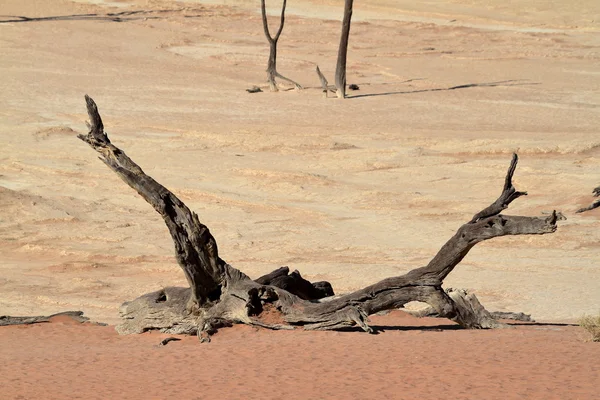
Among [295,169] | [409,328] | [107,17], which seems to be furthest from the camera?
[107,17]

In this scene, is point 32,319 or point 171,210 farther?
point 32,319

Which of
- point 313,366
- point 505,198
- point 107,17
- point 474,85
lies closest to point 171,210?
point 313,366

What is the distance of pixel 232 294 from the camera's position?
28.5ft

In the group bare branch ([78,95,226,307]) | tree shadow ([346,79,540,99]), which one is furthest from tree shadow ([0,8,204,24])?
bare branch ([78,95,226,307])

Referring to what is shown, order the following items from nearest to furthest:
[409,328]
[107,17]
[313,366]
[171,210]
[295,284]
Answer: [313,366], [171,210], [409,328], [295,284], [107,17]

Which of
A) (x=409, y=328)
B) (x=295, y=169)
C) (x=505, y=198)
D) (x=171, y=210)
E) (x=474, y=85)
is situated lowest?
(x=295, y=169)

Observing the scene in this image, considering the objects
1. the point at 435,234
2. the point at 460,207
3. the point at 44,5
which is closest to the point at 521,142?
the point at 460,207

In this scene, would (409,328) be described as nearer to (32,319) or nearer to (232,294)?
(232,294)

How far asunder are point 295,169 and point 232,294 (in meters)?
10.0

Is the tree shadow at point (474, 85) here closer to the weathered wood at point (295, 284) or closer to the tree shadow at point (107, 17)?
the tree shadow at point (107, 17)

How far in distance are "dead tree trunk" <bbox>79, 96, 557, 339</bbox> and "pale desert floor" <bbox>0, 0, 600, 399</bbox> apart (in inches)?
12.5

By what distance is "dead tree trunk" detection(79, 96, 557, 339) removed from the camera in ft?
27.4

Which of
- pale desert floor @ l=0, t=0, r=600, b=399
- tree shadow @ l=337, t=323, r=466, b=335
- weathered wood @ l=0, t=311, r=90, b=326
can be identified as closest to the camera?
tree shadow @ l=337, t=323, r=466, b=335

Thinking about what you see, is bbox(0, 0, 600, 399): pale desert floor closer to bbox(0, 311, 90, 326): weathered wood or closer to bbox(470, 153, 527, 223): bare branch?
bbox(0, 311, 90, 326): weathered wood
